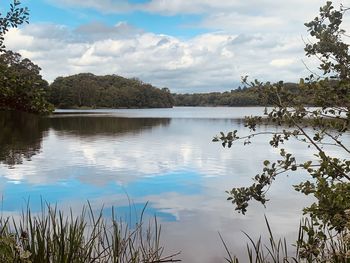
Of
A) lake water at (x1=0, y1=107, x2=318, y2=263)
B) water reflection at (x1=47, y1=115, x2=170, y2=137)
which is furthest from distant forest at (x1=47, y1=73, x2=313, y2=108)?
lake water at (x1=0, y1=107, x2=318, y2=263)

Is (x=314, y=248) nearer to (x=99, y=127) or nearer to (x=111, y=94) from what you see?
(x=99, y=127)

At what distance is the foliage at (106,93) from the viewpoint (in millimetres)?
148500

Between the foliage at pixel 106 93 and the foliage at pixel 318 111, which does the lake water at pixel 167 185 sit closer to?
the foliage at pixel 318 111

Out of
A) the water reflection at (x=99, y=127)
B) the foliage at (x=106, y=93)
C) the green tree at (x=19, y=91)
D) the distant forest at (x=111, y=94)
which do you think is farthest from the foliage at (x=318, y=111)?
the foliage at (x=106, y=93)

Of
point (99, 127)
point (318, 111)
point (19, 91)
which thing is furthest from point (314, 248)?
point (99, 127)

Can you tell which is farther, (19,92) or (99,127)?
(99,127)

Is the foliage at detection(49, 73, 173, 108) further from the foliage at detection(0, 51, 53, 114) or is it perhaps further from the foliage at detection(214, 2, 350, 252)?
the foliage at detection(214, 2, 350, 252)

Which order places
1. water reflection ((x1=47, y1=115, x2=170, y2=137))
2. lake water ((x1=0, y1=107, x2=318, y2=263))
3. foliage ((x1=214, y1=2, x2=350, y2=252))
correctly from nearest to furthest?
1. foliage ((x1=214, y1=2, x2=350, y2=252))
2. lake water ((x1=0, y1=107, x2=318, y2=263))
3. water reflection ((x1=47, y1=115, x2=170, y2=137))

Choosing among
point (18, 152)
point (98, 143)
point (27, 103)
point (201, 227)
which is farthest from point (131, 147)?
point (27, 103)

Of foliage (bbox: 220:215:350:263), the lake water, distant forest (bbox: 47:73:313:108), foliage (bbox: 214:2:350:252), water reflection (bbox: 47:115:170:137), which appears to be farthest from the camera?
distant forest (bbox: 47:73:313:108)

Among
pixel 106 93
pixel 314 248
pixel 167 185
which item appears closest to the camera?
pixel 314 248

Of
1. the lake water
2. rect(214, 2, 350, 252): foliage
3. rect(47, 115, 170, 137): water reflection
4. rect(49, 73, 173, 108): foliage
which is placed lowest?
the lake water

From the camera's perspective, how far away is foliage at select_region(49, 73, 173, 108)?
487 ft

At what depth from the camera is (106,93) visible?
167m
